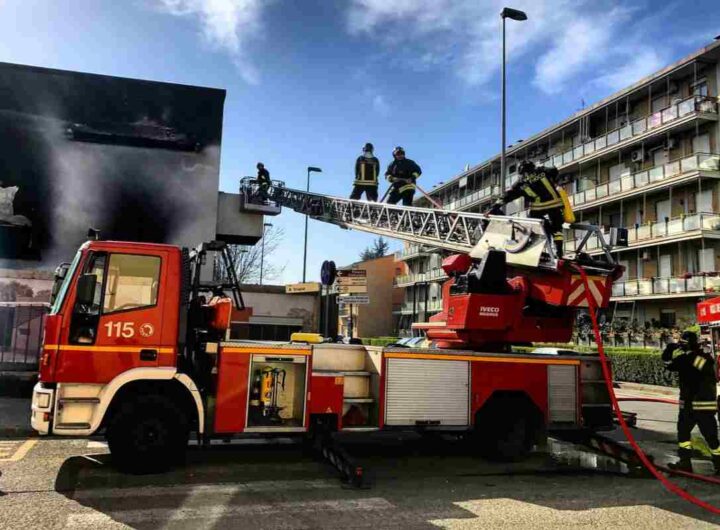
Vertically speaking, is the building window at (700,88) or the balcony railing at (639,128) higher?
the building window at (700,88)

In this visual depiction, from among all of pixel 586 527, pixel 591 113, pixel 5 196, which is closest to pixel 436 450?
pixel 586 527

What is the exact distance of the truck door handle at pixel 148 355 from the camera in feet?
21.7

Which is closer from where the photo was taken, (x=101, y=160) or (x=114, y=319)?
(x=114, y=319)

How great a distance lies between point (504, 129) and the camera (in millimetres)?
17172

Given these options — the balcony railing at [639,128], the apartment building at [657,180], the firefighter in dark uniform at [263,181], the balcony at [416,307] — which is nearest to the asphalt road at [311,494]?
the firefighter in dark uniform at [263,181]

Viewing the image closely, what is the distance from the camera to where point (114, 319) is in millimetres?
6637

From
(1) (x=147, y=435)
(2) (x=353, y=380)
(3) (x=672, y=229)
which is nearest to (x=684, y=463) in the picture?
(2) (x=353, y=380)

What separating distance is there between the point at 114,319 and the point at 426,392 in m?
3.82

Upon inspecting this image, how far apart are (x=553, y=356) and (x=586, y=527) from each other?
323cm

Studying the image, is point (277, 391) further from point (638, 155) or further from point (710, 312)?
point (638, 155)

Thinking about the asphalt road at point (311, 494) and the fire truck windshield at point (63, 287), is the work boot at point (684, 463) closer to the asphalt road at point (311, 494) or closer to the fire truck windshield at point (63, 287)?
the asphalt road at point (311, 494)

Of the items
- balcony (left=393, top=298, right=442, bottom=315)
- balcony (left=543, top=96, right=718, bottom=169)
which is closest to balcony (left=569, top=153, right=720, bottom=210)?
balcony (left=543, top=96, right=718, bottom=169)

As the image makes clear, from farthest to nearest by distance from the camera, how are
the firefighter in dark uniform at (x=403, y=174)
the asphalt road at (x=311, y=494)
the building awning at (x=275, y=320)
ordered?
the building awning at (x=275, y=320)
the firefighter in dark uniform at (x=403, y=174)
the asphalt road at (x=311, y=494)

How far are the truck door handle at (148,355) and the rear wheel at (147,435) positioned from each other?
411 millimetres
